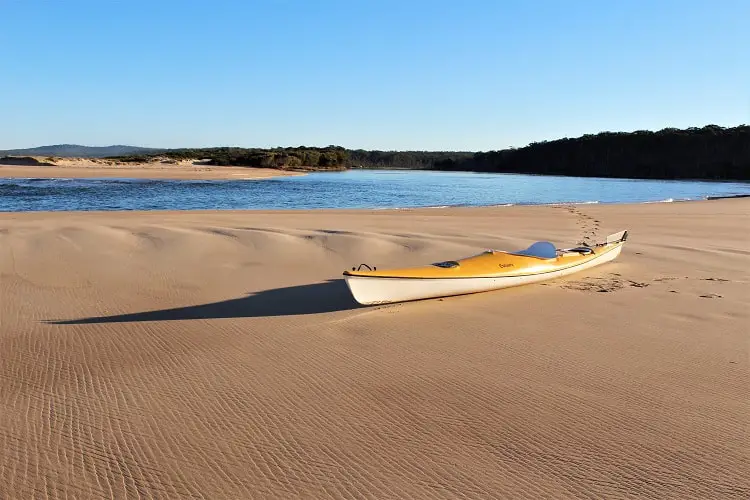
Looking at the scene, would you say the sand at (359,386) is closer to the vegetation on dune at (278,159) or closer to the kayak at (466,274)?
the kayak at (466,274)

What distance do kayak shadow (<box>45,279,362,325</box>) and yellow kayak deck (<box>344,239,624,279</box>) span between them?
22.9 inches

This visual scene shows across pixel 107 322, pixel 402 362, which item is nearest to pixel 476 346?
pixel 402 362

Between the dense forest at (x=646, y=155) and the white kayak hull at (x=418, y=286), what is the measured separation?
65445 mm

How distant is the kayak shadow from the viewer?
628cm

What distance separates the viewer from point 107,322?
6102 millimetres

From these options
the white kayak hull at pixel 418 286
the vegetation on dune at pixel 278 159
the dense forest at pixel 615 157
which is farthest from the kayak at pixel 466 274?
the vegetation on dune at pixel 278 159

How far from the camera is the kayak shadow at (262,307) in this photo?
6277mm

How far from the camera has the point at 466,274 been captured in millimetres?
7090

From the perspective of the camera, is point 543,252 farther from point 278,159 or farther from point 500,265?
point 278,159

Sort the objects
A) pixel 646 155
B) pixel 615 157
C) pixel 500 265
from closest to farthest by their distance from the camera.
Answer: pixel 500 265
pixel 646 155
pixel 615 157

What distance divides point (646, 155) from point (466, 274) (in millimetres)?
81171

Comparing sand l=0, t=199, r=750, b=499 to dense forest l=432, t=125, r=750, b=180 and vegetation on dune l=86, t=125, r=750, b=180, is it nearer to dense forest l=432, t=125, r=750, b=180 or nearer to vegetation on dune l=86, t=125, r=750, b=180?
dense forest l=432, t=125, r=750, b=180

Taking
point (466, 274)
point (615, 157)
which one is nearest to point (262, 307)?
point (466, 274)

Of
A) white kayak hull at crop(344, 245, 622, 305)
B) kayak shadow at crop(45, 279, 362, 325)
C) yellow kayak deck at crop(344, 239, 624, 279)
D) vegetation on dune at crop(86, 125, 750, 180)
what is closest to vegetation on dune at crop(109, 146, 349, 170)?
vegetation on dune at crop(86, 125, 750, 180)
